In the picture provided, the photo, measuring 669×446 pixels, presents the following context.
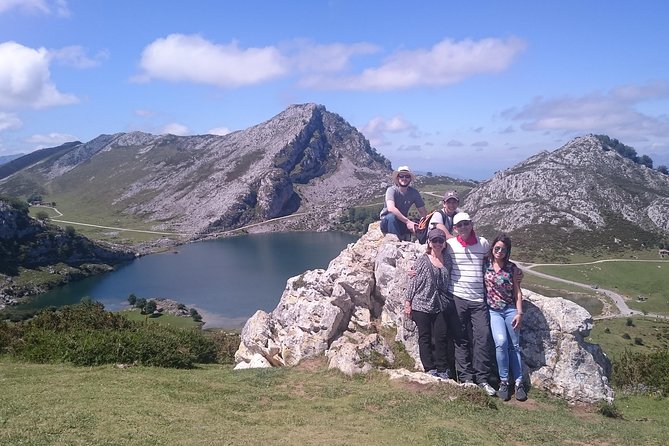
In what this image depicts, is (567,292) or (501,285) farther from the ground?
(501,285)

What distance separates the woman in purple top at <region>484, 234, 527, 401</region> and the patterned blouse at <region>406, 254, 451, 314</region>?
138 cm

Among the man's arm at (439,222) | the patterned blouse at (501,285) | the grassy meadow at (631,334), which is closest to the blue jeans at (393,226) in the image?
the man's arm at (439,222)

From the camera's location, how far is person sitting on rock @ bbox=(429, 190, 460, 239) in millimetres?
15477

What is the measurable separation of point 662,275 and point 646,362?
363ft

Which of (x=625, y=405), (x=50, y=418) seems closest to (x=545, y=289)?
(x=625, y=405)

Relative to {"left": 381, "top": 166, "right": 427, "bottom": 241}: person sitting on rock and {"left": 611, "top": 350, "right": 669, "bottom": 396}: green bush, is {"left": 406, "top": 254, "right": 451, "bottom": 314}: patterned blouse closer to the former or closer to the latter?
{"left": 381, "top": 166, "right": 427, "bottom": 241}: person sitting on rock

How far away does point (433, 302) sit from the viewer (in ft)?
47.8

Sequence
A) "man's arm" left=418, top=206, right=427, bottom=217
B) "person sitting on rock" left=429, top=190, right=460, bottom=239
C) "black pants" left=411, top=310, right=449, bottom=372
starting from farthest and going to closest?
"man's arm" left=418, top=206, right=427, bottom=217
"person sitting on rock" left=429, top=190, right=460, bottom=239
"black pants" left=411, top=310, right=449, bottom=372

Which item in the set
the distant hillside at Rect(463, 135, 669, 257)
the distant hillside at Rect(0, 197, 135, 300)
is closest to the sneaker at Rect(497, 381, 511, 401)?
the distant hillside at Rect(463, 135, 669, 257)

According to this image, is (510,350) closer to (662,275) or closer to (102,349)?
(102,349)

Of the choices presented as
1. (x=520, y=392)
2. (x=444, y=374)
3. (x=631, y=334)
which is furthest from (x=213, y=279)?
(x=520, y=392)

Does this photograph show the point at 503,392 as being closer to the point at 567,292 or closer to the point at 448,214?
the point at 448,214

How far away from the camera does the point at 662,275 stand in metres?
120

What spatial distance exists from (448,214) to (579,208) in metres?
185
